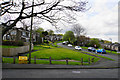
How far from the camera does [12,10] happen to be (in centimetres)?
1481

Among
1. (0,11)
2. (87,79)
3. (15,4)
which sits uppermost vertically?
(15,4)

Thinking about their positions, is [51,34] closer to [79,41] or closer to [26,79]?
[79,41]

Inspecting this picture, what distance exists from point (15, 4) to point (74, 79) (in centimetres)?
1135

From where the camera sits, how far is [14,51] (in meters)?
24.0

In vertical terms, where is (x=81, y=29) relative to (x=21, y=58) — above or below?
above

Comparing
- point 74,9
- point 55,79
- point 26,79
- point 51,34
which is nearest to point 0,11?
point 74,9

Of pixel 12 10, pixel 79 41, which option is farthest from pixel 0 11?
pixel 79 41

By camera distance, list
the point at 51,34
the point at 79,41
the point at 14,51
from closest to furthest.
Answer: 1. the point at 14,51
2. the point at 79,41
3. the point at 51,34

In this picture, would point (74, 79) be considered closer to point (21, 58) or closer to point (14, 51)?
point (21, 58)

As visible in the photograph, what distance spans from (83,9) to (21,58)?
9308 millimetres

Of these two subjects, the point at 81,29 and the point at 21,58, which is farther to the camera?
the point at 81,29

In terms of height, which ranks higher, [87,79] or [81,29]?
[81,29]

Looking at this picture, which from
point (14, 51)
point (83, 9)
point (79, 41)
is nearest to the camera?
point (83, 9)

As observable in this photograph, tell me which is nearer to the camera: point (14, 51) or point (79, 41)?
point (14, 51)
